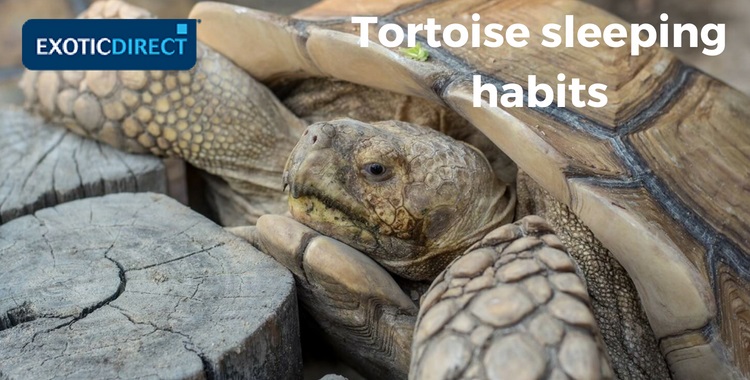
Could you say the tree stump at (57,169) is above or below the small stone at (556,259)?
below

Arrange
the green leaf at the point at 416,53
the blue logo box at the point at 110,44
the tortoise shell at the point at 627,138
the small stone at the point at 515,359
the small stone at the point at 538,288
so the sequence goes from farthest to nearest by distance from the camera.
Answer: the blue logo box at the point at 110,44 < the green leaf at the point at 416,53 < the tortoise shell at the point at 627,138 < the small stone at the point at 538,288 < the small stone at the point at 515,359

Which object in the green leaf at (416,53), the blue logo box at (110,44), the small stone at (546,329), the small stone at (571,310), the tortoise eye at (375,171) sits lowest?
the small stone at (546,329)

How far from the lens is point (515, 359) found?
1363mm

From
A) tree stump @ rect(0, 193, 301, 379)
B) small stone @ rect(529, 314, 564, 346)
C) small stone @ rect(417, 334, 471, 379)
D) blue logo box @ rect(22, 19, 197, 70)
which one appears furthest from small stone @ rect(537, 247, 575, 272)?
blue logo box @ rect(22, 19, 197, 70)

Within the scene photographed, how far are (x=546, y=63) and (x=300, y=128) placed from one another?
87 centimetres

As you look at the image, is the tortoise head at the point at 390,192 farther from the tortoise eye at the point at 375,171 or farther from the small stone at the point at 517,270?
the small stone at the point at 517,270

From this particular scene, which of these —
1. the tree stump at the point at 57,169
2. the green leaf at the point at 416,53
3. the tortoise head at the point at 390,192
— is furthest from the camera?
the tree stump at the point at 57,169

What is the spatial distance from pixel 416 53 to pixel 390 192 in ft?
1.34

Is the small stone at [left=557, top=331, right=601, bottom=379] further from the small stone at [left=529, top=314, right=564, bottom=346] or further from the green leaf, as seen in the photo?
the green leaf

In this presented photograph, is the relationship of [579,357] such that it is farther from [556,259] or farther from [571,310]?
[556,259]

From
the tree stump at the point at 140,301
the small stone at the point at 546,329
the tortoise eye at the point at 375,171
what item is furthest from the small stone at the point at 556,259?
the tree stump at the point at 140,301

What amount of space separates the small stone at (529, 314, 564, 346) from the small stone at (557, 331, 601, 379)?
0.7 inches

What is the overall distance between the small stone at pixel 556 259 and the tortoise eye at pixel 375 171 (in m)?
0.41

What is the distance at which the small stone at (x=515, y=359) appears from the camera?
135 cm
